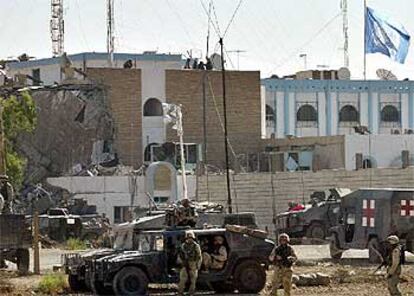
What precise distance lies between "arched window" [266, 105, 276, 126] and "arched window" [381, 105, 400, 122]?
7797 millimetres

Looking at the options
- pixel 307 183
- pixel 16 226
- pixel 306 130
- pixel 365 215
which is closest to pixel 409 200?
pixel 365 215

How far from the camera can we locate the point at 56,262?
38062 millimetres

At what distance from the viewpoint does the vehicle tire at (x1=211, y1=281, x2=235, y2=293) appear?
25656 mm

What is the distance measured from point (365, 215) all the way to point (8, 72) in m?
54.4

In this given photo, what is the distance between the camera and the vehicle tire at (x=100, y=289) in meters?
25.2

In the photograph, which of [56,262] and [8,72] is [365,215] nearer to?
[56,262]

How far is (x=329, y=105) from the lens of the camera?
8538cm

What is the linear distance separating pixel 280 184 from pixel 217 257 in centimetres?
3624

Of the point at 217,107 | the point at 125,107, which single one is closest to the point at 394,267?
the point at 125,107

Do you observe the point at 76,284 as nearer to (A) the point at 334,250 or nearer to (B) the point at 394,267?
(B) the point at 394,267

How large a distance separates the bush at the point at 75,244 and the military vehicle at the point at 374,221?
12.5 metres

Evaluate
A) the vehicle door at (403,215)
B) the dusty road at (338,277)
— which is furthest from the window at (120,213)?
the vehicle door at (403,215)

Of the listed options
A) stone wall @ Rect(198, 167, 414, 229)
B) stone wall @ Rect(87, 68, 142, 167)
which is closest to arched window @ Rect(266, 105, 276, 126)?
stone wall @ Rect(87, 68, 142, 167)

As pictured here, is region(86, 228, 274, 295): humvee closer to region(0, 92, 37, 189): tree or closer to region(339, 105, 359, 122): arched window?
region(0, 92, 37, 189): tree
